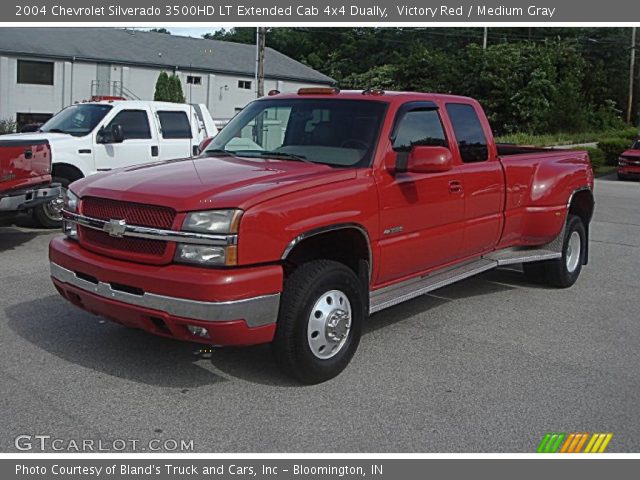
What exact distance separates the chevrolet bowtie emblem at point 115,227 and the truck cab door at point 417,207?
1793mm

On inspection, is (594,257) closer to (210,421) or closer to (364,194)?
(364,194)

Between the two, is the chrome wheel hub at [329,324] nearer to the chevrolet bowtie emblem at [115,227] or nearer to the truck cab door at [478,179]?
the chevrolet bowtie emblem at [115,227]

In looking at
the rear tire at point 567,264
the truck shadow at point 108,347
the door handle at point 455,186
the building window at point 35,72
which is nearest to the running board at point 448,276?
the rear tire at point 567,264

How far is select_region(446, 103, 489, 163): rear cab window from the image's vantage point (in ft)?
20.9

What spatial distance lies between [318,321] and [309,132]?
1.70 metres

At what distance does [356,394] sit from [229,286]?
1.15 m

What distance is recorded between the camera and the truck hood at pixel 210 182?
14.3 feet

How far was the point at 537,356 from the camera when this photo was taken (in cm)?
554

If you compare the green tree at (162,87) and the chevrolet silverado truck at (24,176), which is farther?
the green tree at (162,87)

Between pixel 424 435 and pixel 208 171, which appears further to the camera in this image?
pixel 208 171

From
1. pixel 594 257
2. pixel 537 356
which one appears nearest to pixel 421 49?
pixel 594 257

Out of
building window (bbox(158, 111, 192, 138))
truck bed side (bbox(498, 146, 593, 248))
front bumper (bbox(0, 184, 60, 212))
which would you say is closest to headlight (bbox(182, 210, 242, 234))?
truck bed side (bbox(498, 146, 593, 248))

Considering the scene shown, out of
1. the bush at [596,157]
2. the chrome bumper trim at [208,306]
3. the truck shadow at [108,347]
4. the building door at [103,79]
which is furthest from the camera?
the building door at [103,79]

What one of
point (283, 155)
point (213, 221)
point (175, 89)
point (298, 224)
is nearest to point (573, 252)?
point (283, 155)
